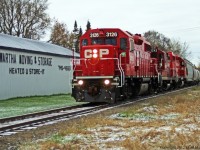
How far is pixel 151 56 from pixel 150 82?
7.21ft

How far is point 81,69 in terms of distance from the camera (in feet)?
66.4

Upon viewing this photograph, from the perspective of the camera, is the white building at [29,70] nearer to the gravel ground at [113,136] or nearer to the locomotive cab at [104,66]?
the locomotive cab at [104,66]

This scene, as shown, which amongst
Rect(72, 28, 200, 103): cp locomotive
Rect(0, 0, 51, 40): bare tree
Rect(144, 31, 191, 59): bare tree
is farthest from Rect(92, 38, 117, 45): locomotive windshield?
Rect(144, 31, 191, 59): bare tree

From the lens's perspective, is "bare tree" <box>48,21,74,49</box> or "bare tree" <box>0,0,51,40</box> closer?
"bare tree" <box>0,0,51,40</box>

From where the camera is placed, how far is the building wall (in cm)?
2809

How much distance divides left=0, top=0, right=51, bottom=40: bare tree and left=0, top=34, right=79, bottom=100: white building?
30.8m

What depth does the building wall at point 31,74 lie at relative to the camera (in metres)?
28.1

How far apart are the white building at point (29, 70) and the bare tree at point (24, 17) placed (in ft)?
101

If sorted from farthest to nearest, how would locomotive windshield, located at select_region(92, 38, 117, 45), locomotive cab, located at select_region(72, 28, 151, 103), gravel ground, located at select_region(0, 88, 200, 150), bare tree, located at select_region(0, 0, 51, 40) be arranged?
bare tree, located at select_region(0, 0, 51, 40) < locomotive windshield, located at select_region(92, 38, 117, 45) < locomotive cab, located at select_region(72, 28, 151, 103) < gravel ground, located at select_region(0, 88, 200, 150)

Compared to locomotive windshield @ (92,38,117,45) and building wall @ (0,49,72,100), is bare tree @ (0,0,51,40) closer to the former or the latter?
building wall @ (0,49,72,100)

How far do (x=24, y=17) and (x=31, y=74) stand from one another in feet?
126

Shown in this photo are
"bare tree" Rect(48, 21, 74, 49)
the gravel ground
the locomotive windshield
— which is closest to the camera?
the gravel ground

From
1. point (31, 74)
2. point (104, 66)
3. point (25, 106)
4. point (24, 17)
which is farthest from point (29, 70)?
point (24, 17)

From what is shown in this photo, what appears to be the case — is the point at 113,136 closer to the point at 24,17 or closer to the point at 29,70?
the point at 29,70
